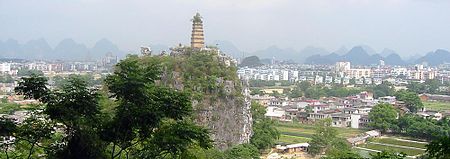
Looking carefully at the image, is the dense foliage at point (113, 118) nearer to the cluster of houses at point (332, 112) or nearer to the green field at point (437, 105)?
the cluster of houses at point (332, 112)

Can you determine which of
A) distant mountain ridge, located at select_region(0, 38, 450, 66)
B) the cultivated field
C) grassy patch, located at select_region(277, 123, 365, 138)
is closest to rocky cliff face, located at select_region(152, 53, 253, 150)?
the cultivated field

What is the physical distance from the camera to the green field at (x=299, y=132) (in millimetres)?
23188

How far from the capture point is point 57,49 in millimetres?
173750

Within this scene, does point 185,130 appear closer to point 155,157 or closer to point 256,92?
point 155,157

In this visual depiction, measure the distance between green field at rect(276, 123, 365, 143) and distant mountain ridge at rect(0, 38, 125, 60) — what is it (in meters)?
130

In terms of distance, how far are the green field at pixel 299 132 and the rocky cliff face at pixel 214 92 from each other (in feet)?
15.5

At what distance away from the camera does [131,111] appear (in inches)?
207

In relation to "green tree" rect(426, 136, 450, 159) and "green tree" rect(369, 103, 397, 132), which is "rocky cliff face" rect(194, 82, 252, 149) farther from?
"green tree" rect(426, 136, 450, 159)

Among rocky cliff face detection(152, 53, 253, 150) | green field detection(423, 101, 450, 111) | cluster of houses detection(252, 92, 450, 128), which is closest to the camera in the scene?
rocky cliff face detection(152, 53, 253, 150)

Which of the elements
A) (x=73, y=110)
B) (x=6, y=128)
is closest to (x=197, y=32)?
(x=73, y=110)

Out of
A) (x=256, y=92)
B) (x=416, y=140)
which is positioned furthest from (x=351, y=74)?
(x=416, y=140)

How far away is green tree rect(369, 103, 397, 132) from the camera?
2384 centimetres

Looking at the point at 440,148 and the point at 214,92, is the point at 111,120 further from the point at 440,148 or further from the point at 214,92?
the point at 214,92

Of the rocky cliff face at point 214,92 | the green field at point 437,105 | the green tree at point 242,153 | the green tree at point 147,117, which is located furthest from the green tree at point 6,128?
the green field at point 437,105
